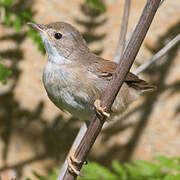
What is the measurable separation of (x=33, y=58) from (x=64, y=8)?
664mm

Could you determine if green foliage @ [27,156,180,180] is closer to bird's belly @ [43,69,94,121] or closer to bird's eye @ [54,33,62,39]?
bird's belly @ [43,69,94,121]

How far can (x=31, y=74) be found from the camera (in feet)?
14.8

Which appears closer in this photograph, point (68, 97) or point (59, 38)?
point (68, 97)

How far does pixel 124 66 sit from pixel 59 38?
1184 millimetres

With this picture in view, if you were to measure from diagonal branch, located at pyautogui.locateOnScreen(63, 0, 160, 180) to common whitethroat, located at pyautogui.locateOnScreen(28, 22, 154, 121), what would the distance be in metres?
0.61

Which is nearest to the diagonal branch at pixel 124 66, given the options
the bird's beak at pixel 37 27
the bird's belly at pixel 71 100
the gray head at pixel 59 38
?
the bird's belly at pixel 71 100

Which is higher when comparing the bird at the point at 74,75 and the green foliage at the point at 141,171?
the bird at the point at 74,75

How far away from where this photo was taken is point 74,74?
115 inches

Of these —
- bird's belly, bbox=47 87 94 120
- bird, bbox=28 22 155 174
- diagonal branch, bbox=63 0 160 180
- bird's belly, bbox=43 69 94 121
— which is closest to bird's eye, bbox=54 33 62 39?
bird, bbox=28 22 155 174

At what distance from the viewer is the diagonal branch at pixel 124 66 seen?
6.39ft

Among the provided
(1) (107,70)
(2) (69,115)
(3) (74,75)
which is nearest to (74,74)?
(3) (74,75)

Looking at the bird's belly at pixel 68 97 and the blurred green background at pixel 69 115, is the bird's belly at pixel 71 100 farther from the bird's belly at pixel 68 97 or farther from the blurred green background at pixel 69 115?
the blurred green background at pixel 69 115

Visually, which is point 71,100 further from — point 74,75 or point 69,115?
point 69,115

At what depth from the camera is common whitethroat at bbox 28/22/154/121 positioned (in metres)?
2.85
